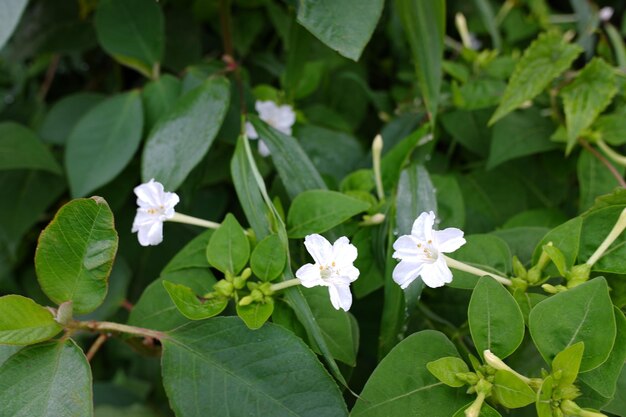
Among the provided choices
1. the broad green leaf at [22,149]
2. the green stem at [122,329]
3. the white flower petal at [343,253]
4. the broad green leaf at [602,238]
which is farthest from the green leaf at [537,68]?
the broad green leaf at [22,149]

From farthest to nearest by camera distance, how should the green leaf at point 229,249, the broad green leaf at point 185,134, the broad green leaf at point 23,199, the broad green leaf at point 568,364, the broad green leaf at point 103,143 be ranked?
1. the broad green leaf at point 23,199
2. the broad green leaf at point 103,143
3. the broad green leaf at point 185,134
4. the green leaf at point 229,249
5. the broad green leaf at point 568,364

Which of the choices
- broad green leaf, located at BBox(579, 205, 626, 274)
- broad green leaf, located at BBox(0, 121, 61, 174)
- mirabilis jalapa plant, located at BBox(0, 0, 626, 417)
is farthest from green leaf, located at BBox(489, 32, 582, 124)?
broad green leaf, located at BBox(0, 121, 61, 174)

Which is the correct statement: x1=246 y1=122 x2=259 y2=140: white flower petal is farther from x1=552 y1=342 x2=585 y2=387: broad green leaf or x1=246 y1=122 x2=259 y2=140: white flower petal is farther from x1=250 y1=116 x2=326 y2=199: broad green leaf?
x1=552 y1=342 x2=585 y2=387: broad green leaf

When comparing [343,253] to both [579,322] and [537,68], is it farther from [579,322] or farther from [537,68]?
[537,68]

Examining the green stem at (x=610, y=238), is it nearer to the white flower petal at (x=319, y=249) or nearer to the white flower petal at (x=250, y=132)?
the white flower petal at (x=319, y=249)

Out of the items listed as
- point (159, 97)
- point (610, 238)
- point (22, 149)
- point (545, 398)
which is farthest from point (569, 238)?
point (22, 149)

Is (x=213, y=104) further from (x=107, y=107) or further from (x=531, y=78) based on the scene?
(x=531, y=78)

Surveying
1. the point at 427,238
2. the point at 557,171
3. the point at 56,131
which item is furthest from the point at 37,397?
the point at 557,171
